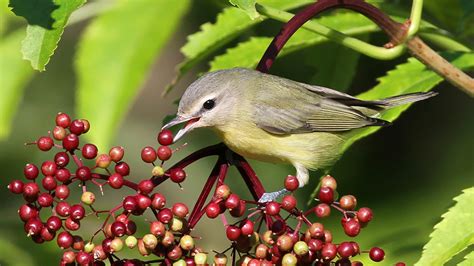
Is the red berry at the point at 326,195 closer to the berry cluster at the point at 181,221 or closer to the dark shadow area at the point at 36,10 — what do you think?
the berry cluster at the point at 181,221

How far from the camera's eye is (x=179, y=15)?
4.43m

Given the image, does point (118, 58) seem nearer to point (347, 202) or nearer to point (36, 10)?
point (36, 10)

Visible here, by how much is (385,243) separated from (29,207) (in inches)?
95.5

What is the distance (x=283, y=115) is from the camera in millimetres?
4426

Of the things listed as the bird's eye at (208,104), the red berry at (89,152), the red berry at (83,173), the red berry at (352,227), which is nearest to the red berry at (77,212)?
the red berry at (83,173)

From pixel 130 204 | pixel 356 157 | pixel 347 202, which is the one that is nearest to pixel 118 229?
pixel 130 204

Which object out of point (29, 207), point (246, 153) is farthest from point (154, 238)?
point (246, 153)

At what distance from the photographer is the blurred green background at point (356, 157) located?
16.1 ft

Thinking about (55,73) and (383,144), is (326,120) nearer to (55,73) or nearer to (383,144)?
(383,144)

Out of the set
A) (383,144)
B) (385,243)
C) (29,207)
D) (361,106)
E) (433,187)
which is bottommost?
(29,207)

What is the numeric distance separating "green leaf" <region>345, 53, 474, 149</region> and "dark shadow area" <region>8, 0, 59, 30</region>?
60.5 inches

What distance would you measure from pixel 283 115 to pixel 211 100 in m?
0.41

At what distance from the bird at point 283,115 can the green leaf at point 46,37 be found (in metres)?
1.07

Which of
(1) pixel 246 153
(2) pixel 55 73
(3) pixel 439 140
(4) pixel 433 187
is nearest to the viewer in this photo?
(1) pixel 246 153
